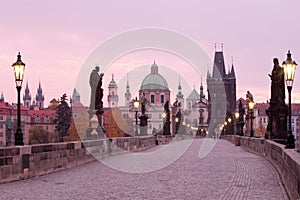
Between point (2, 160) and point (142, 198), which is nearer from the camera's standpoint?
point (142, 198)

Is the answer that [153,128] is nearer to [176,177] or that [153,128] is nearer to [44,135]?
[44,135]

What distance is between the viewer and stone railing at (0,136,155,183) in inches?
579

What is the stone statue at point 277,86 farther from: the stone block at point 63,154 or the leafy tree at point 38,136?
the leafy tree at point 38,136

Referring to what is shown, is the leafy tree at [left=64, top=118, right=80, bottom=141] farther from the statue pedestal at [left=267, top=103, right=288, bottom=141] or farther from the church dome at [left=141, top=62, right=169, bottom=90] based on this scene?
the church dome at [left=141, top=62, right=169, bottom=90]

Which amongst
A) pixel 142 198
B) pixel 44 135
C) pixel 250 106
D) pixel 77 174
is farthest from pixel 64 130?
pixel 142 198

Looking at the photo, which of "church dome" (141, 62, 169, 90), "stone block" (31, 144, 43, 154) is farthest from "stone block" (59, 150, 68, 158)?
"church dome" (141, 62, 169, 90)

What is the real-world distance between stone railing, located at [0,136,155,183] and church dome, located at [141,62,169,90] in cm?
13971

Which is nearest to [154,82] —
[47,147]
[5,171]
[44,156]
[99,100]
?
[99,100]

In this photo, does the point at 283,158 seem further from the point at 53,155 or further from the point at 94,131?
the point at 94,131

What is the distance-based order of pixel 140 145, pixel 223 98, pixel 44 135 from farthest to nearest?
pixel 223 98 → pixel 44 135 → pixel 140 145

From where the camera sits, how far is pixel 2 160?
46.8 feet

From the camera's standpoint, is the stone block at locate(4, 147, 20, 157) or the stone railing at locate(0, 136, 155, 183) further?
the stone railing at locate(0, 136, 155, 183)

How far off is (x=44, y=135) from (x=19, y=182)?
3694 inches

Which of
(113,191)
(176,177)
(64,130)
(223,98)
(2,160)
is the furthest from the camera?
(223,98)
